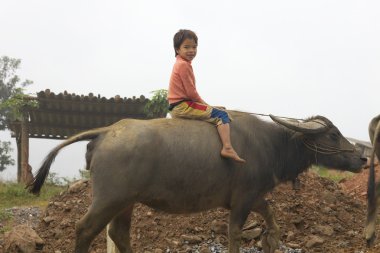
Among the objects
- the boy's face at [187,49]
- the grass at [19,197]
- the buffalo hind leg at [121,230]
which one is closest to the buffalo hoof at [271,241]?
the buffalo hind leg at [121,230]

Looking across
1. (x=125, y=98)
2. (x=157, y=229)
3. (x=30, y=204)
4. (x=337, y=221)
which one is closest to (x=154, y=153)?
(x=157, y=229)

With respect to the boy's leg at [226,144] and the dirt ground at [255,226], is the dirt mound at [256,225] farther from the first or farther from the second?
the boy's leg at [226,144]

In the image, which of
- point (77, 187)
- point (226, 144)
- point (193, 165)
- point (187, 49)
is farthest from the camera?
point (77, 187)

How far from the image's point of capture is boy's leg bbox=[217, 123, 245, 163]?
5.20m

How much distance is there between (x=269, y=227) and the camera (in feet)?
19.8

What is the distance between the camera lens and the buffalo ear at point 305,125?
5848 mm

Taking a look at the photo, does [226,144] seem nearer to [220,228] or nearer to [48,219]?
[220,228]

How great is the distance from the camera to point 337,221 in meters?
7.71

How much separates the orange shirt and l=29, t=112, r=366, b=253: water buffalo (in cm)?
27

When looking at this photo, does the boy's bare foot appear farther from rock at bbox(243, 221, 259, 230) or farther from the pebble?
rock at bbox(243, 221, 259, 230)

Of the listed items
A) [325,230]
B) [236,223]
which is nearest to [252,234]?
[325,230]


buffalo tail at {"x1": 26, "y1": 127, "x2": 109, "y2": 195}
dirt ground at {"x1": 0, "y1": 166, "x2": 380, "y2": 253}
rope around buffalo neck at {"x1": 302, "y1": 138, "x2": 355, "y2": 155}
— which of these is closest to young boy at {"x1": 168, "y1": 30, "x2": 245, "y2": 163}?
buffalo tail at {"x1": 26, "y1": 127, "x2": 109, "y2": 195}

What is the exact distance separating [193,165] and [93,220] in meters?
1.16

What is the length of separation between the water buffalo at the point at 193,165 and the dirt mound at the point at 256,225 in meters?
1.26
